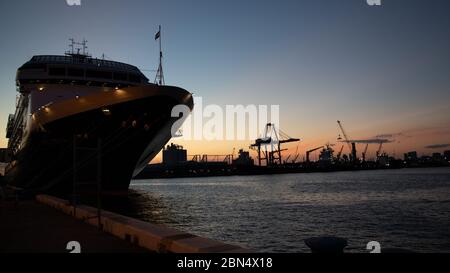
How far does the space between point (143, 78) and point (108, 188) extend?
12.1 m

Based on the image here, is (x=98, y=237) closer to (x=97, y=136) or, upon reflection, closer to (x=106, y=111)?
(x=106, y=111)

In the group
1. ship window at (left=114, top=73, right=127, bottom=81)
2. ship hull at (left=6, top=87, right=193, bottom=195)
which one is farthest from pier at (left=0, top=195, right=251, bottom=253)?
ship window at (left=114, top=73, right=127, bottom=81)

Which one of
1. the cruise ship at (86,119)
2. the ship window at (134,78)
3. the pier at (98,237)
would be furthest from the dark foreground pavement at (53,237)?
the ship window at (134,78)

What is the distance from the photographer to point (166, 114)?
28.2 meters

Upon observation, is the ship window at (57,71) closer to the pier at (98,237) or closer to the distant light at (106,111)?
the distant light at (106,111)

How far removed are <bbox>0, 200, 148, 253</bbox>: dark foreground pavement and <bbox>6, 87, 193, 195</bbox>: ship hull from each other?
9.72 meters

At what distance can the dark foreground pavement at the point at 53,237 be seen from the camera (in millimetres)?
8546

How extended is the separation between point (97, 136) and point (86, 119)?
2248 mm

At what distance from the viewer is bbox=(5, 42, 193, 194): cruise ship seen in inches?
1000

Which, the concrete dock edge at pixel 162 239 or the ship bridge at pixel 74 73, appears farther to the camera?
the ship bridge at pixel 74 73

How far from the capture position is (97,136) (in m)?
28.0

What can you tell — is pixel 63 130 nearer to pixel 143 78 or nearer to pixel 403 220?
pixel 143 78
